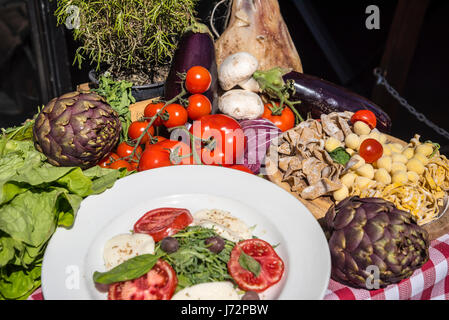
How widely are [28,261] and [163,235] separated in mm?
407

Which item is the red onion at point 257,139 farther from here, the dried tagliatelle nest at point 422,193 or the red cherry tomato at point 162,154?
the dried tagliatelle nest at point 422,193

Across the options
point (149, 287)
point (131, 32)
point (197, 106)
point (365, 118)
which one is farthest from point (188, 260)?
point (131, 32)

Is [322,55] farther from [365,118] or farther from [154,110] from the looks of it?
[154,110]

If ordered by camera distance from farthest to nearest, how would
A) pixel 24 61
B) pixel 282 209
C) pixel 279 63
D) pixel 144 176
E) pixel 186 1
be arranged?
1. pixel 24 61
2. pixel 279 63
3. pixel 186 1
4. pixel 144 176
5. pixel 282 209

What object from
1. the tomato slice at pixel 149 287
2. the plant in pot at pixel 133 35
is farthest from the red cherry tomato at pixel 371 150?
the plant in pot at pixel 133 35

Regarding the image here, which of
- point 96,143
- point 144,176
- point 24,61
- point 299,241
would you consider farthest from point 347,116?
point 24,61

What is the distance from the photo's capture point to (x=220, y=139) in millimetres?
1572

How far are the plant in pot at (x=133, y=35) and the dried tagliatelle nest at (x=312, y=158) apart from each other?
2.74 feet

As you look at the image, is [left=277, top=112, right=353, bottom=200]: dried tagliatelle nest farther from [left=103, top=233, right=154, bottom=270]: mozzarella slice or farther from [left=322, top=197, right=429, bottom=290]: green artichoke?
[left=103, top=233, right=154, bottom=270]: mozzarella slice

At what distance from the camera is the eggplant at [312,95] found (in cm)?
198

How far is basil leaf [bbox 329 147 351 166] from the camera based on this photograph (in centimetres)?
151
